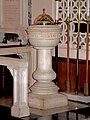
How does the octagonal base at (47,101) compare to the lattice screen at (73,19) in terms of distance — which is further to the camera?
the lattice screen at (73,19)

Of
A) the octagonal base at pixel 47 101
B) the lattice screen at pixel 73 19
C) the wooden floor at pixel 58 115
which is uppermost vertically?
the lattice screen at pixel 73 19

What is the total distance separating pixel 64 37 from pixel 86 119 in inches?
72.4

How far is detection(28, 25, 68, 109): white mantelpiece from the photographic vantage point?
207 inches

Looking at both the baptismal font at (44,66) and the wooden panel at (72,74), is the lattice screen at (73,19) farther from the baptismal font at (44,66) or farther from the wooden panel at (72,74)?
the baptismal font at (44,66)

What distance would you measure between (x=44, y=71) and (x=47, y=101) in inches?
14.3

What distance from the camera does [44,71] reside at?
17.7 ft

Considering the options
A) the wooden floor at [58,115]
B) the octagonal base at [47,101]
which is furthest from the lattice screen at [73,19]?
the wooden floor at [58,115]

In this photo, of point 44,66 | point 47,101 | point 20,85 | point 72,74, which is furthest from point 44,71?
point 72,74

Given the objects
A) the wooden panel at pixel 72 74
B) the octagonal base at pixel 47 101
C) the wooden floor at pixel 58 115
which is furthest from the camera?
the wooden panel at pixel 72 74

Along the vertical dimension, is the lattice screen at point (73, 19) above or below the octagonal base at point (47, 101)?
above

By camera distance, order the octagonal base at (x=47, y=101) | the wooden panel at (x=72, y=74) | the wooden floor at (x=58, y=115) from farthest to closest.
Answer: the wooden panel at (x=72, y=74)
the octagonal base at (x=47, y=101)
the wooden floor at (x=58, y=115)

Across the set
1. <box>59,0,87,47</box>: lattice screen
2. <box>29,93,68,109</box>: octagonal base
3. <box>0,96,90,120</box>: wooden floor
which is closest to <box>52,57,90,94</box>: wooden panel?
<box>59,0,87,47</box>: lattice screen

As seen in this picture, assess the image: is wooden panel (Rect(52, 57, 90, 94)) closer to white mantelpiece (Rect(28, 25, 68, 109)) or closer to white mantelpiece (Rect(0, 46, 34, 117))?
white mantelpiece (Rect(28, 25, 68, 109))

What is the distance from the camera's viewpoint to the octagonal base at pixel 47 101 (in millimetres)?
5230
